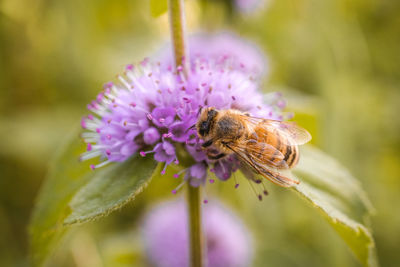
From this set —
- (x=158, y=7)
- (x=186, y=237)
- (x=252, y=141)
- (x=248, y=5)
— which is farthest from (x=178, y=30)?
(x=248, y=5)

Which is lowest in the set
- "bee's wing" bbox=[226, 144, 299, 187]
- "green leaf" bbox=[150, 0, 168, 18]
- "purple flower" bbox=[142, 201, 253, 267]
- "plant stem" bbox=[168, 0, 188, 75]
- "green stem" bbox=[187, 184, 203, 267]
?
"purple flower" bbox=[142, 201, 253, 267]

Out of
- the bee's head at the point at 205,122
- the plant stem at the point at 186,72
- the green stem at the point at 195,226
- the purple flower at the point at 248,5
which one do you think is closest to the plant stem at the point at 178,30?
the plant stem at the point at 186,72

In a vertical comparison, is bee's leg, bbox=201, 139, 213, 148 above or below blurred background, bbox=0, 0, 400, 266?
above

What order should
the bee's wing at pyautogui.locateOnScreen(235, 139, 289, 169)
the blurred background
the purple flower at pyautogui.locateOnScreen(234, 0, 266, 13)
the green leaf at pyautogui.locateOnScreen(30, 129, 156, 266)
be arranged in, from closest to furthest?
1. the green leaf at pyautogui.locateOnScreen(30, 129, 156, 266)
2. the bee's wing at pyautogui.locateOnScreen(235, 139, 289, 169)
3. the blurred background
4. the purple flower at pyautogui.locateOnScreen(234, 0, 266, 13)

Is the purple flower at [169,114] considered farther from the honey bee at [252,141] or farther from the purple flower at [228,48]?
the purple flower at [228,48]

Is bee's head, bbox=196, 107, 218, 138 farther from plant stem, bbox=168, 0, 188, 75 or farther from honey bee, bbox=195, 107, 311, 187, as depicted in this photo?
plant stem, bbox=168, 0, 188, 75

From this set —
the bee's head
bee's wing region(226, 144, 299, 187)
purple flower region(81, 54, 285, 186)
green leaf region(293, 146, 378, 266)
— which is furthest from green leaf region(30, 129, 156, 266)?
green leaf region(293, 146, 378, 266)

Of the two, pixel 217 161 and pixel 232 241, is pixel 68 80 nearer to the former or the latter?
pixel 232 241
